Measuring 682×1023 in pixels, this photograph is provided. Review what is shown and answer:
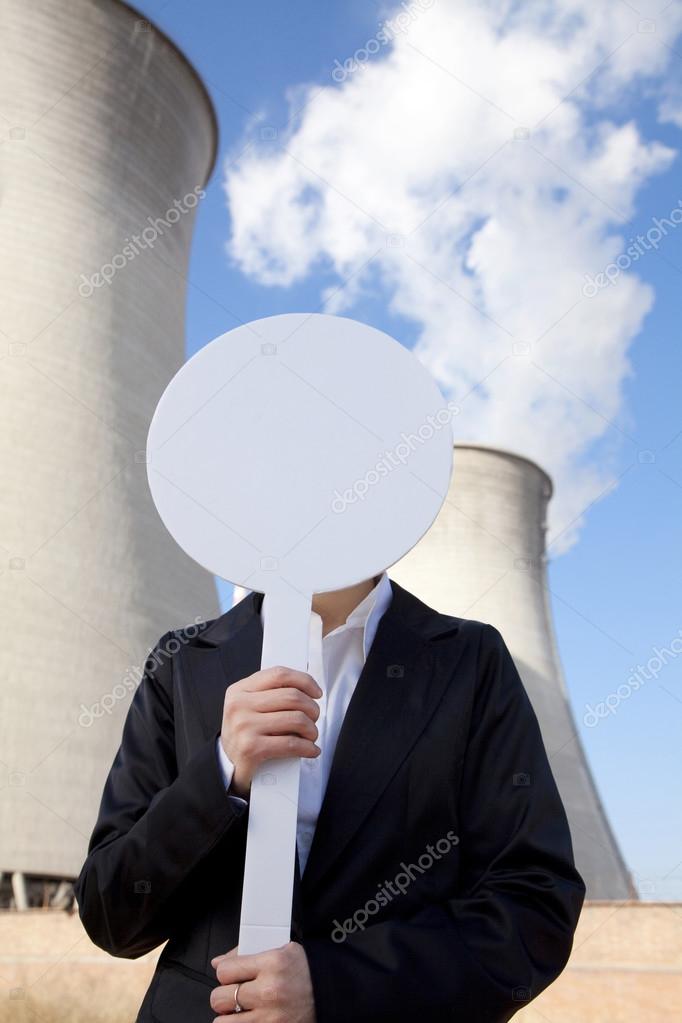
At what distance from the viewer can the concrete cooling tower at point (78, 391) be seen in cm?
615

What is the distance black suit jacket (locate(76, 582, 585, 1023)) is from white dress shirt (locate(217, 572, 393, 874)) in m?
0.02

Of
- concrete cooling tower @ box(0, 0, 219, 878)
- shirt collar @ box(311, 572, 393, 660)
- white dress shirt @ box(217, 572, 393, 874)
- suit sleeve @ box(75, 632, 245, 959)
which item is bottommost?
concrete cooling tower @ box(0, 0, 219, 878)

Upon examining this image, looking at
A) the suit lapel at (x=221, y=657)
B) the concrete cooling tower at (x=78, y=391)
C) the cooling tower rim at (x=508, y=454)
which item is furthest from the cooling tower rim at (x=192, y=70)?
the suit lapel at (x=221, y=657)

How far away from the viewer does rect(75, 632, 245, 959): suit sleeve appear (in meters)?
0.79

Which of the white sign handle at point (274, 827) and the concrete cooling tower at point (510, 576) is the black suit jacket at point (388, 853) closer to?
the white sign handle at point (274, 827)

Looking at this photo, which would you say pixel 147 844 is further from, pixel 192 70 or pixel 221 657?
pixel 192 70

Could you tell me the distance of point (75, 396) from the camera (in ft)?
22.1

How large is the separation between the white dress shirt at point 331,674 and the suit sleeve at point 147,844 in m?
0.10

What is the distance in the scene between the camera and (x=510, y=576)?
34.9 feet

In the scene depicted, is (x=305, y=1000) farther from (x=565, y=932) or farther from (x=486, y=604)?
(x=486, y=604)

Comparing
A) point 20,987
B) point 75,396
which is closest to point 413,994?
→ point 20,987

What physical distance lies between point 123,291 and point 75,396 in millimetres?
960

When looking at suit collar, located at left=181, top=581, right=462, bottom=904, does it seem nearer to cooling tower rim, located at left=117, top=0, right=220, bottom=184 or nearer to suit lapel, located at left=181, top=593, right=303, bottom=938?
suit lapel, located at left=181, top=593, right=303, bottom=938

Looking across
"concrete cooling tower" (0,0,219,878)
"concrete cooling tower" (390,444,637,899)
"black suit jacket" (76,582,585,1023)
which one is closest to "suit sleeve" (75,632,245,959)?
"black suit jacket" (76,582,585,1023)
